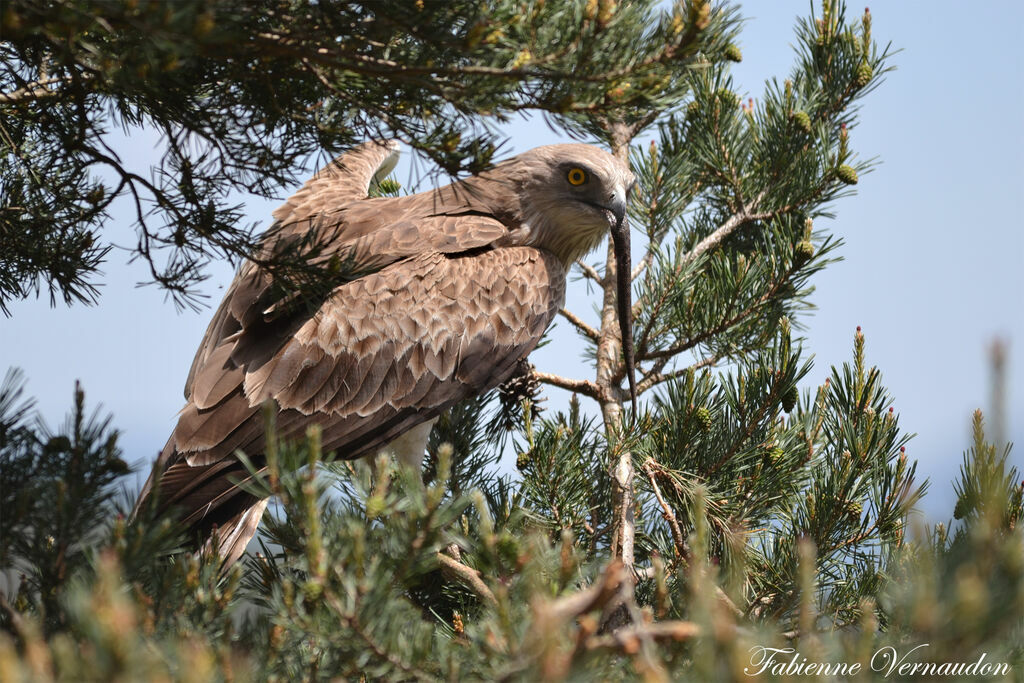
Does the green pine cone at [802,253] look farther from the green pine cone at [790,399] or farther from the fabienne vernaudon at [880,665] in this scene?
the fabienne vernaudon at [880,665]

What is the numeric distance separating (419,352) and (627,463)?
0.95 metres

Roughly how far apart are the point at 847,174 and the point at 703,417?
1457 mm

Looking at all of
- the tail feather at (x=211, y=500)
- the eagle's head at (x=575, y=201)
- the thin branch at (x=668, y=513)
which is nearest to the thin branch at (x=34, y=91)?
the tail feather at (x=211, y=500)

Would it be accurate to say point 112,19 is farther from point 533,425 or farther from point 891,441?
point 891,441

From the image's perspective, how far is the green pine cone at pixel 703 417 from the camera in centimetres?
304

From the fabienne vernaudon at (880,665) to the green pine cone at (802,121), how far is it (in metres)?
2.90

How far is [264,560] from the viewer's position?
74.3 inches

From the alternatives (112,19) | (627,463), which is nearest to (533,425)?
(627,463)

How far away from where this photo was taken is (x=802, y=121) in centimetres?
377

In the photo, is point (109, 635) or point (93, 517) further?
point (93, 517)

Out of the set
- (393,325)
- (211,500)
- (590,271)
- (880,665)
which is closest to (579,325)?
(590,271)

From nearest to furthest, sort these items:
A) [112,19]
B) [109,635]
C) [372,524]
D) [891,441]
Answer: [109,635], [112,19], [372,524], [891,441]

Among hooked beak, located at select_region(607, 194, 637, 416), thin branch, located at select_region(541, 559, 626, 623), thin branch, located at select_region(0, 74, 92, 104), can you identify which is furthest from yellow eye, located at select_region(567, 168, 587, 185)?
thin branch, located at select_region(541, 559, 626, 623)

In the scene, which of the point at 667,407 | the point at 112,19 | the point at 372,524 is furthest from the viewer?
the point at 667,407
